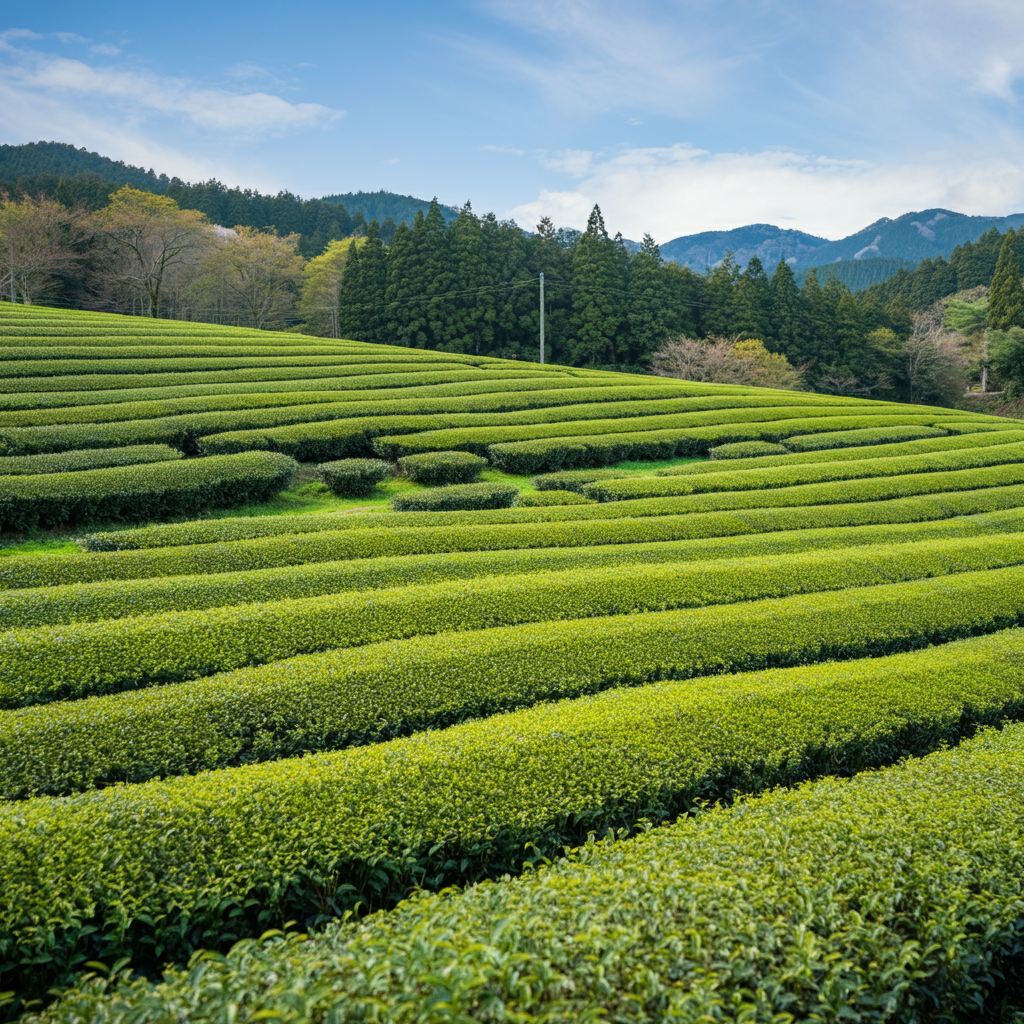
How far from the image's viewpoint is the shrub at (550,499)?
15.3 metres

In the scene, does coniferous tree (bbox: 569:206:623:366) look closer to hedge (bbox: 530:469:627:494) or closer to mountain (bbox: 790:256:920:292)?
hedge (bbox: 530:469:627:494)

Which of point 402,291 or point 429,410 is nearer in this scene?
point 429,410

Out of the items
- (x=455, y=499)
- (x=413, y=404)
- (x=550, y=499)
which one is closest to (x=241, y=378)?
(x=413, y=404)

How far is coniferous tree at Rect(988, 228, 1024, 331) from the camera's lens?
50906 millimetres

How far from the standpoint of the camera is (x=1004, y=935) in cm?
370

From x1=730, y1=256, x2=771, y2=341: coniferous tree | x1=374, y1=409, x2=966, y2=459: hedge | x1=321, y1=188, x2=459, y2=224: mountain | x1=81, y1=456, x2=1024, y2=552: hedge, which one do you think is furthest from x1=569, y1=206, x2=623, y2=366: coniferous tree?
x1=321, y1=188, x2=459, y2=224: mountain

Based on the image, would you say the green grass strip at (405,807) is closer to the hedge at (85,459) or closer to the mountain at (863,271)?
the hedge at (85,459)

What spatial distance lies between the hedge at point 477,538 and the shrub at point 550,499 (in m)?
1.01

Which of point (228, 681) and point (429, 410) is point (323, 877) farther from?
point (429, 410)

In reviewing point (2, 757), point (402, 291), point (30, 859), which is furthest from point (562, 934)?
point (402, 291)

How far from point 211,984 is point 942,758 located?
588cm

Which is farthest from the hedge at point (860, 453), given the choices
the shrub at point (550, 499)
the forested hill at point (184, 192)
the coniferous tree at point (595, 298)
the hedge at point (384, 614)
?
the forested hill at point (184, 192)

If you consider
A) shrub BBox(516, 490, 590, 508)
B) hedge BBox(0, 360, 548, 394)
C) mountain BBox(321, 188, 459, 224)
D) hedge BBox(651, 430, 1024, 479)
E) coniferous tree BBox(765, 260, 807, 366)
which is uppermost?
mountain BBox(321, 188, 459, 224)

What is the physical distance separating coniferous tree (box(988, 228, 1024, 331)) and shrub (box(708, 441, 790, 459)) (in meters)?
42.8
